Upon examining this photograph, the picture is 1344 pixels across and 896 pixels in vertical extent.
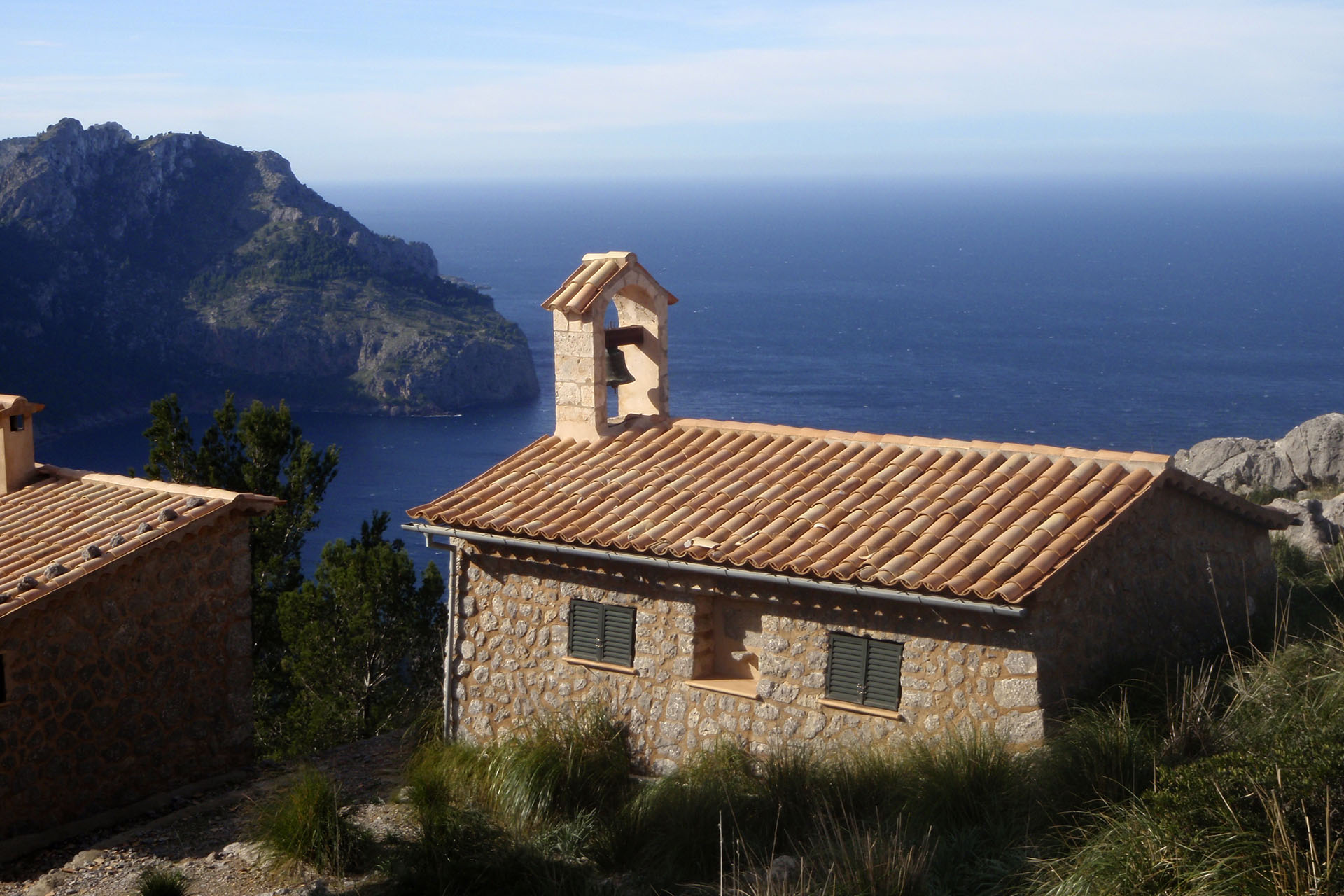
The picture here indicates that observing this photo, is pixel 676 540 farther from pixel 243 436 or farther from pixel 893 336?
pixel 893 336

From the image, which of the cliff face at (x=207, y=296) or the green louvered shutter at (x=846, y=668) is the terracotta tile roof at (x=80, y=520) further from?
the cliff face at (x=207, y=296)

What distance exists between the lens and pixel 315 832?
8352 mm

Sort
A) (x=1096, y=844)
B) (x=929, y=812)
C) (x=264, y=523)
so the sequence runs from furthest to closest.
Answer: (x=264, y=523), (x=929, y=812), (x=1096, y=844)

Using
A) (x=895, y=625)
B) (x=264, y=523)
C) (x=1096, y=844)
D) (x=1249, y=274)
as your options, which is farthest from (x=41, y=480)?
(x=1249, y=274)

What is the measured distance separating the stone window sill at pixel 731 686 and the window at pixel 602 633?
621 millimetres

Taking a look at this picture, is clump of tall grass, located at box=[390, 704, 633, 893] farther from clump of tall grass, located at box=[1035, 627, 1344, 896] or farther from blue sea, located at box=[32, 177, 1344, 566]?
blue sea, located at box=[32, 177, 1344, 566]

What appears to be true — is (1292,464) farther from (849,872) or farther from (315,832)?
(315,832)

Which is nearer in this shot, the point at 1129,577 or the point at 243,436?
the point at 1129,577

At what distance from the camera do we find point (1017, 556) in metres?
8.45

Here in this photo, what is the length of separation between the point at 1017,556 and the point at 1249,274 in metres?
179

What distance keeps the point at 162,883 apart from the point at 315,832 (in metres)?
1.07

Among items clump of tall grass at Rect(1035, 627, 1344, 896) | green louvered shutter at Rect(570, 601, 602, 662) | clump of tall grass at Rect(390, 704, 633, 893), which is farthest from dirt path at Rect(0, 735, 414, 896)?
clump of tall grass at Rect(1035, 627, 1344, 896)

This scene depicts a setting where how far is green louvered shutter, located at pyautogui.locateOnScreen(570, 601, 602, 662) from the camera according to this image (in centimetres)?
1032

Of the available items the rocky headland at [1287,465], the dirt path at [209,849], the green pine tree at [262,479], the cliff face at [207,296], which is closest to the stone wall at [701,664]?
the dirt path at [209,849]
